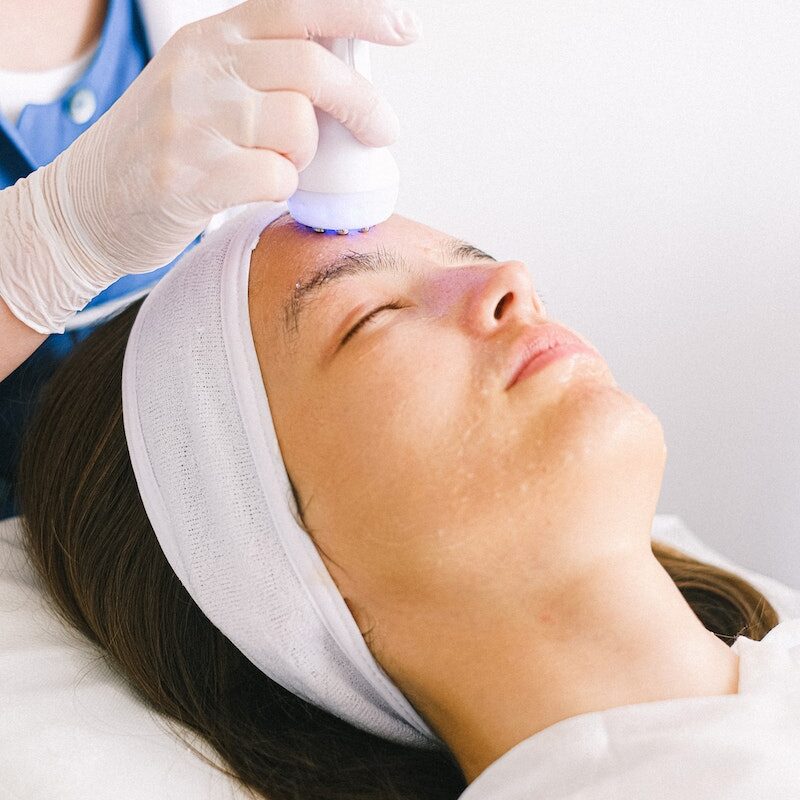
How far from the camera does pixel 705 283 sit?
2.20 m

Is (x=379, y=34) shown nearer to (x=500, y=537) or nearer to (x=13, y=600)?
(x=500, y=537)

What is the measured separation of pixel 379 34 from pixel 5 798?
995mm

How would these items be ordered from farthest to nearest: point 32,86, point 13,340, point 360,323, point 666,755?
point 32,86 < point 13,340 < point 360,323 < point 666,755

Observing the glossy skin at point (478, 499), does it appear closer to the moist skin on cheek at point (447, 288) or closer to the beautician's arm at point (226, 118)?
the moist skin on cheek at point (447, 288)

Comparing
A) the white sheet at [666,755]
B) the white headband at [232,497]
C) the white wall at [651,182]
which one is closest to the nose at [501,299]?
the white headband at [232,497]

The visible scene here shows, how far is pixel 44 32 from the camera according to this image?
1.50 m

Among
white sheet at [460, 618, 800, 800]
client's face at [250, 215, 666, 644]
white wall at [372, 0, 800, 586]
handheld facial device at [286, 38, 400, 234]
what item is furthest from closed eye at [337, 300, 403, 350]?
white wall at [372, 0, 800, 586]

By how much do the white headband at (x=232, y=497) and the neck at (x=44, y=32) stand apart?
49cm

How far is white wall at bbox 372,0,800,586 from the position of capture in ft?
6.70

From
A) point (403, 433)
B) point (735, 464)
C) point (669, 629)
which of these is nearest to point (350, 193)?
point (403, 433)

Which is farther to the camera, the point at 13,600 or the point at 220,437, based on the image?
the point at 13,600

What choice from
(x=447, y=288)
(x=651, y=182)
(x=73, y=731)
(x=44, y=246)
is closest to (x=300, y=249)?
(x=447, y=288)

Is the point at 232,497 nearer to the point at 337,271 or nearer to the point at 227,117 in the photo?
the point at 337,271

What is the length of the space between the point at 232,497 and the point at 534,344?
0.41 metres
